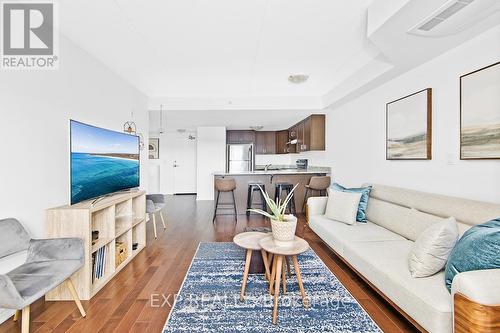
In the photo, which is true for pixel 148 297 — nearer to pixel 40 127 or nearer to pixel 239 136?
pixel 40 127

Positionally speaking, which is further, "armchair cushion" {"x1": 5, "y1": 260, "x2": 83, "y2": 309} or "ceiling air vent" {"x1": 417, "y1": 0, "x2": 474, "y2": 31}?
"ceiling air vent" {"x1": 417, "y1": 0, "x2": 474, "y2": 31}

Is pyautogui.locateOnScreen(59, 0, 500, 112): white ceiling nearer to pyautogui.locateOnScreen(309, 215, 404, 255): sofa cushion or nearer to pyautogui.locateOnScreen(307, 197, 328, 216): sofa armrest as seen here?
pyautogui.locateOnScreen(307, 197, 328, 216): sofa armrest

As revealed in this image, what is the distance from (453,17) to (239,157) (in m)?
6.04

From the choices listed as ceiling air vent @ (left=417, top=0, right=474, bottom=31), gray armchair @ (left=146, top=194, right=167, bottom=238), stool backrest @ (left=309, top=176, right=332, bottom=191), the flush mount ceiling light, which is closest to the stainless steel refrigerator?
stool backrest @ (left=309, top=176, right=332, bottom=191)

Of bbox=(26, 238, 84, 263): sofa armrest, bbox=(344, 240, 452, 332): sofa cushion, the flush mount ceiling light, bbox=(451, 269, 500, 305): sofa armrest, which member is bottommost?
bbox=(344, 240, 452, 332): sofa cushion

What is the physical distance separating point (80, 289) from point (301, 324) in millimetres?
1878

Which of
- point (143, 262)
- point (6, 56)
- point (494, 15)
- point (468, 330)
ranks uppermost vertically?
point (494, 15)

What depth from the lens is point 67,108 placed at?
2.34 meters

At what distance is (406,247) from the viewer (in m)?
2.11

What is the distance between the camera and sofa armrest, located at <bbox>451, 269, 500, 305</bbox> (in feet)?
3.56

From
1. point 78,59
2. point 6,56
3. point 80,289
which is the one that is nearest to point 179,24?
point 78,59

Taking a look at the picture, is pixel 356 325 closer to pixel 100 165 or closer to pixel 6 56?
pixel 100 165

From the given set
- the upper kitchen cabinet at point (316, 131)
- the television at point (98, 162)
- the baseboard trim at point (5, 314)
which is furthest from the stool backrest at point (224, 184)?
the baseboard trim at point (5, 314)

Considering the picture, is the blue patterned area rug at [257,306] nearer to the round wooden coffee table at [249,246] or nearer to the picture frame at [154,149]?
the round wooden coffee table at [249,246]
